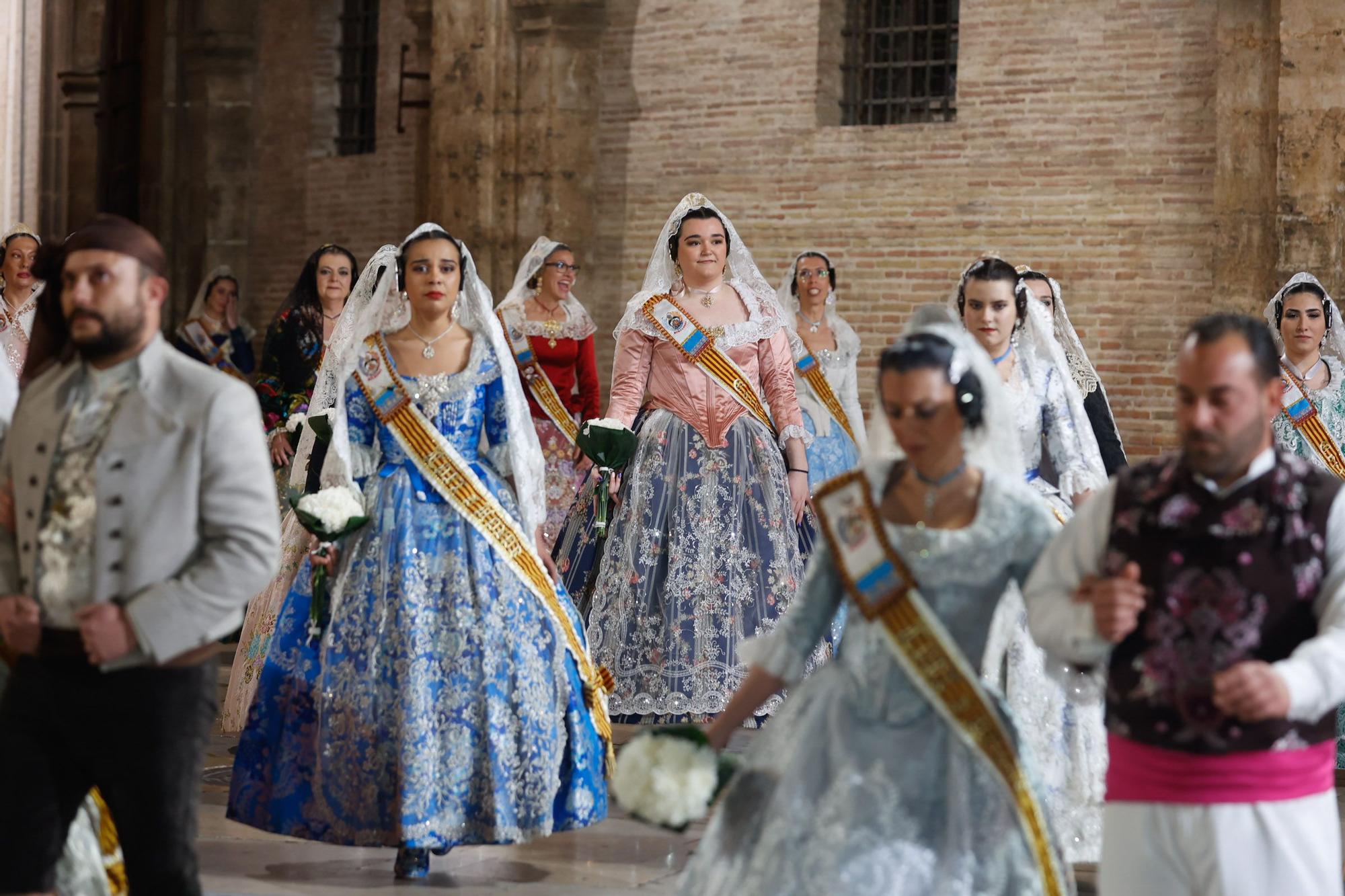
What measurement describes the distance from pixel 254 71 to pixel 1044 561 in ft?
Result: 47.8

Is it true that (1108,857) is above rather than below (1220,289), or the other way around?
below

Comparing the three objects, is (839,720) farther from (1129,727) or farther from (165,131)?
(165,131)

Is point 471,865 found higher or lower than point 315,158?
lower

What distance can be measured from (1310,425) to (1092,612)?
4.73 m

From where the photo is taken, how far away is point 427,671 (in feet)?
17.1

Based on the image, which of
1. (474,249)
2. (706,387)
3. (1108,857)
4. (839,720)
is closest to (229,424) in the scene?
(839,720)

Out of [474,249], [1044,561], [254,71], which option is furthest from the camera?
[254,71]

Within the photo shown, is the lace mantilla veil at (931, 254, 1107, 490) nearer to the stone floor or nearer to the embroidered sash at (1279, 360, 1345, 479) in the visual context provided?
the stone floor

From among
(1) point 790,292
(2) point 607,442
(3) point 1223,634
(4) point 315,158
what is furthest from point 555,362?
(4) point 315,158

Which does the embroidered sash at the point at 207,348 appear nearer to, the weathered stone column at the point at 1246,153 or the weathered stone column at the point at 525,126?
the weathered stone column at the point at 525,126

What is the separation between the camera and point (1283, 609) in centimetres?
302

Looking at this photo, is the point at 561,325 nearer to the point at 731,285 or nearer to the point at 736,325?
the point at 731,285

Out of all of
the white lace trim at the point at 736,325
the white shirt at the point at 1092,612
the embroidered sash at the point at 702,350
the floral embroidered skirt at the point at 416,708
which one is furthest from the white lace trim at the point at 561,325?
the white shirt at the point at 1092,612

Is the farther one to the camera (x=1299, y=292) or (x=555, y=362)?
(x=555, y=362)
